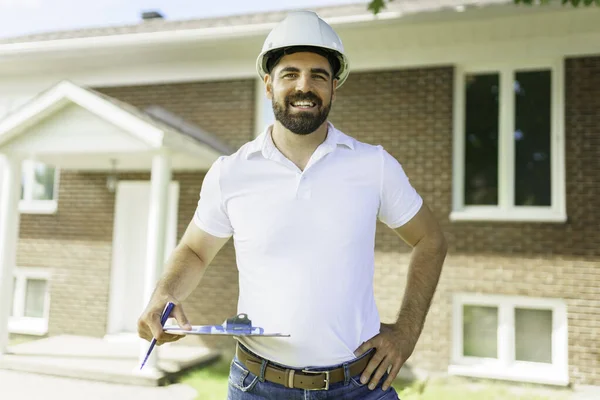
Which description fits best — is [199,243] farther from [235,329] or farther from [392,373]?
[392,373]

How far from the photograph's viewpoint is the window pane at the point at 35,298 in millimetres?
8938

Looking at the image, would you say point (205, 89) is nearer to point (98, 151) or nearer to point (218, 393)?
point (98, 151)

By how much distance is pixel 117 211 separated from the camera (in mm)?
8594

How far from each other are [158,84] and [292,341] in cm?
769

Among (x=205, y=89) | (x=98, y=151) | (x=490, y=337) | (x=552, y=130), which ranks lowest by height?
(x=490, y=337)

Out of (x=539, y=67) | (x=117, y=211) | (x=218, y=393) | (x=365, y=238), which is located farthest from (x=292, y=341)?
(x=117, y=211)

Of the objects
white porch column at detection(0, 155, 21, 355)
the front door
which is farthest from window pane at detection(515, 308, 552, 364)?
white porch column at detection(0, 155, 21, 355)

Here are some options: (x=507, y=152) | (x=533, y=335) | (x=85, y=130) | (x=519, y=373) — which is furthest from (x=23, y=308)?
(x=507, y=152)

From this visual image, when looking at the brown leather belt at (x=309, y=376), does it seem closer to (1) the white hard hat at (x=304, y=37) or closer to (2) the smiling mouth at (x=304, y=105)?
(2) the smiling mouth at (x=304, y=105)

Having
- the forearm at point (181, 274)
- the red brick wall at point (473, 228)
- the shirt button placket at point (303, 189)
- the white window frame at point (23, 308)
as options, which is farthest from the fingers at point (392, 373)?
the white window frame at point (23, 308)

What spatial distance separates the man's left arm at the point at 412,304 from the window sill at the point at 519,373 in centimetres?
558

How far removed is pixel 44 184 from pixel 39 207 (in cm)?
42

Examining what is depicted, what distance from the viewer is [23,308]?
9.03 m

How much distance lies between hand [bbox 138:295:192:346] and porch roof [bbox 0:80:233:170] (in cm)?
489
